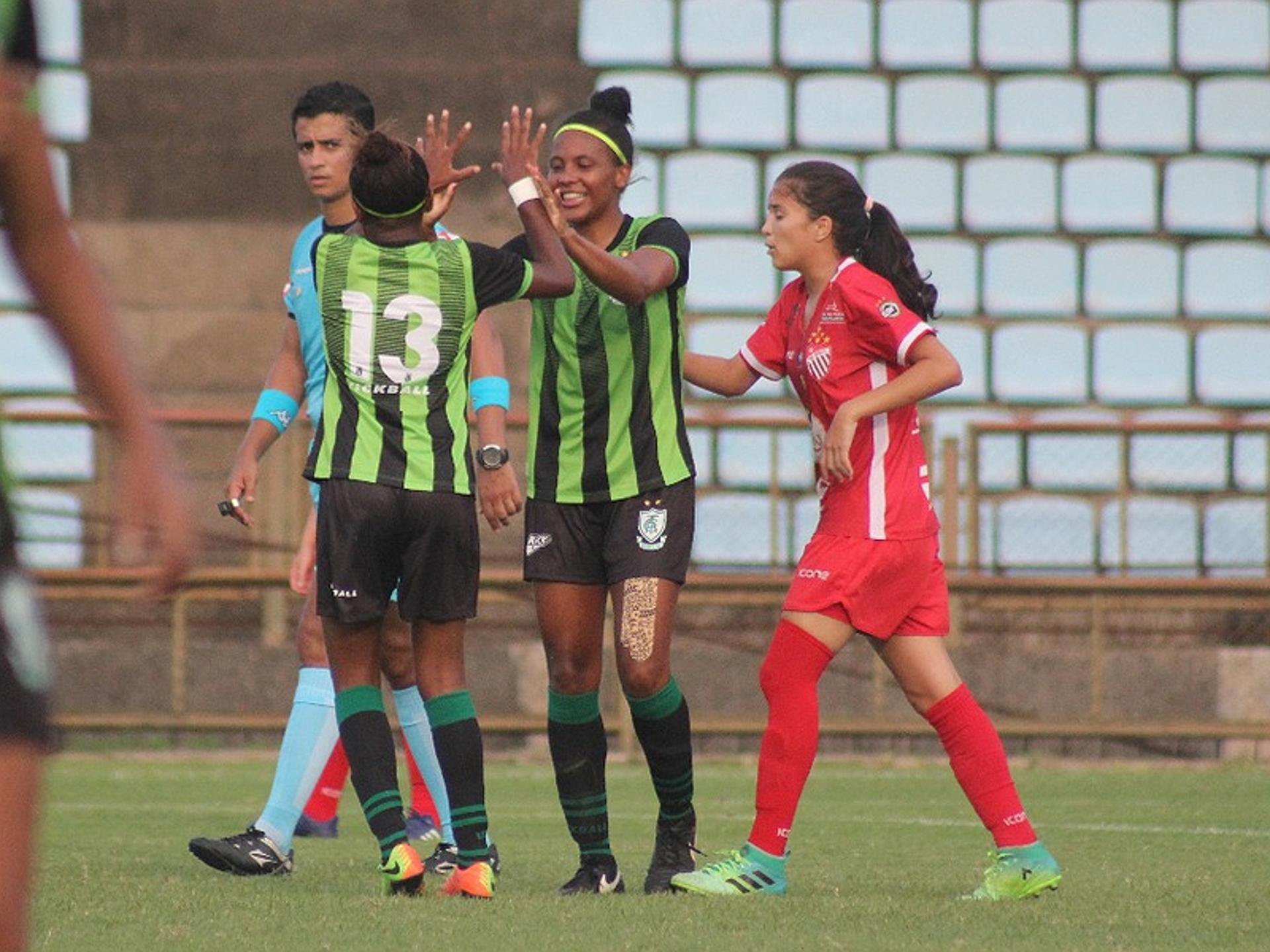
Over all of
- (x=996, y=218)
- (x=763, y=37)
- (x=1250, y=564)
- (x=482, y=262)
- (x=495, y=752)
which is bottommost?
(x=495, y=752)

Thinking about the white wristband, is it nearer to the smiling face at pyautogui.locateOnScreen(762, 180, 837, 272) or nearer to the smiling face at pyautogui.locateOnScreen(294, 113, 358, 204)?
the smiling face at pyautogui.locateOnScreen(762, 180, 837, 272)

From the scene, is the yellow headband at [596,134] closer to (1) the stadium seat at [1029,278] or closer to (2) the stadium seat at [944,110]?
(1) the stadium seat at [1029,278]

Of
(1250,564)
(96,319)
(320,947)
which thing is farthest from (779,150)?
(96,319)

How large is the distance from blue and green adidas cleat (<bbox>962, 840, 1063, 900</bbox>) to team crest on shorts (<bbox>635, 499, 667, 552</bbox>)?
1.00 meters

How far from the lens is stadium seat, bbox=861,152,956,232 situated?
14.0 meters

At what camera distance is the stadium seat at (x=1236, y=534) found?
1200 cm

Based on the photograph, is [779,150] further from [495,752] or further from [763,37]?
[495,752]

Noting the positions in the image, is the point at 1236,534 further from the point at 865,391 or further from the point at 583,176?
the point at 583,176

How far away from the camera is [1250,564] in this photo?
12055 mm

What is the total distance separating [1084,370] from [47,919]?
970 cm

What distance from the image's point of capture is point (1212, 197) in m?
14.0

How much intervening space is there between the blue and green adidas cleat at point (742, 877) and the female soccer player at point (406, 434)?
451mm

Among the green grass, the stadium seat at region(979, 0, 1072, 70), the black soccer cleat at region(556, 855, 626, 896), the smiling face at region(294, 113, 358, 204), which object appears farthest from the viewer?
the stadium seat at region(979, 0, 1072, 70)

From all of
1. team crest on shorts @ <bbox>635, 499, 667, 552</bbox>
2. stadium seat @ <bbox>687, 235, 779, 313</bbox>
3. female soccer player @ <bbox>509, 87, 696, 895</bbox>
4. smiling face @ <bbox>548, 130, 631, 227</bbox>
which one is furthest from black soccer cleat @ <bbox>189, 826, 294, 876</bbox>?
stadium seat @ <bbox>687, 235, 779, 313</bbox>
